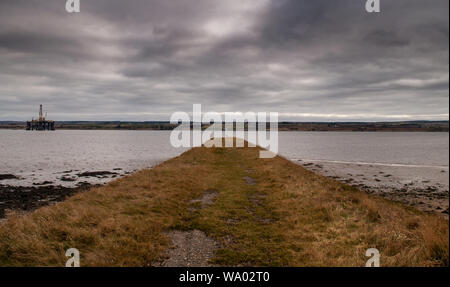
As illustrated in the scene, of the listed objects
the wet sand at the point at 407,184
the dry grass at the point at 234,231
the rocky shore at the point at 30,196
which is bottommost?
the wet sand at the point at 407,184

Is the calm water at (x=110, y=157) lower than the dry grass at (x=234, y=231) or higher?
lower

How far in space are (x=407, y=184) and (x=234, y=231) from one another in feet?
104

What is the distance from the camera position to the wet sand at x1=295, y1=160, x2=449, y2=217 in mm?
25192

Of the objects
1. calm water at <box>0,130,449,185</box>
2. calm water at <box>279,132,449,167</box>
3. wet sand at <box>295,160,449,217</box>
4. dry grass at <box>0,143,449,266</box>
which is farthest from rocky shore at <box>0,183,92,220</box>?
calm water at <box>279,132,449,167</box>

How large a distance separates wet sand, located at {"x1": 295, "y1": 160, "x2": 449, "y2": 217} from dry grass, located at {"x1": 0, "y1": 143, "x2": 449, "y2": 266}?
13032 millimetres

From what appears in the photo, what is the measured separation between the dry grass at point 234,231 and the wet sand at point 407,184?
42.8 feet

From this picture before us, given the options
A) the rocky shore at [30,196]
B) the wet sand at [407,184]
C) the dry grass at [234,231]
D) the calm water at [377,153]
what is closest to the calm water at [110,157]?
the calm water at [377,153]

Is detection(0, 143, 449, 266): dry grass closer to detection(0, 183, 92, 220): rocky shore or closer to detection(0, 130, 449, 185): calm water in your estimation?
detection(0, 183, 92, 220): rocky shore

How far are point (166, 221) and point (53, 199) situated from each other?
15.9m

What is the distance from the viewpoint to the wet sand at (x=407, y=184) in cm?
2519

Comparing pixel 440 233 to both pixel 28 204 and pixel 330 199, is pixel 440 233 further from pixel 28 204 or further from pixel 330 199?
pixel 28 204

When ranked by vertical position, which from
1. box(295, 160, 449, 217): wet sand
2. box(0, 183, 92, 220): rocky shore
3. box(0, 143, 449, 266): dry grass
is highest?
box(0, 143, 449, 266): dry grass

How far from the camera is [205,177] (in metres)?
25.6

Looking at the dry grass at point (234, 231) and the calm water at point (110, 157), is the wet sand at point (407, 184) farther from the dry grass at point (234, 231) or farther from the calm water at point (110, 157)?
the calm water at point (110, 157)
